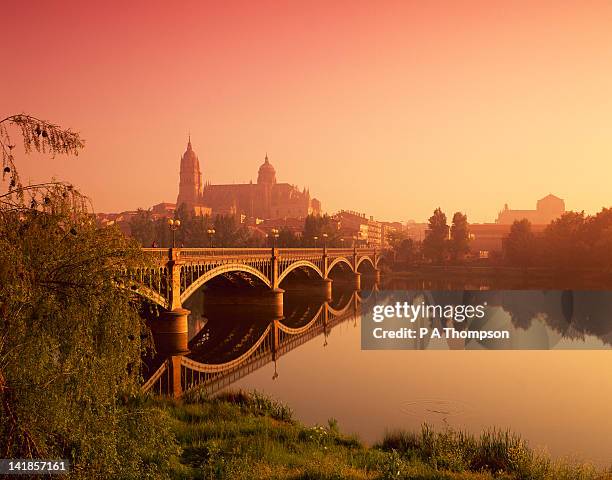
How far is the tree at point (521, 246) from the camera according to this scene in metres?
105

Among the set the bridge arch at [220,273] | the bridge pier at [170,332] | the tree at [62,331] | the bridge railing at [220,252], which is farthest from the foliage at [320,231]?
the tree at [62,331]

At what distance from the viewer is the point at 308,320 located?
51.3 metres

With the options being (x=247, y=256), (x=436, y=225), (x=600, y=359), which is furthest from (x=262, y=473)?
(x=436, y=225)

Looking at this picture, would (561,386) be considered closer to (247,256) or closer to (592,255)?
(247,256)

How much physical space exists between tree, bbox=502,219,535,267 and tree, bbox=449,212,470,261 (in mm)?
9752

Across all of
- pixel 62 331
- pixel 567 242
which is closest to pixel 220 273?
pixel 62 331

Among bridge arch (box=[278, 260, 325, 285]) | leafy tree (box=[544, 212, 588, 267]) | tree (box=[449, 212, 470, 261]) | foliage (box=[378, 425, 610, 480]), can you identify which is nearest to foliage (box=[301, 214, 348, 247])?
tree (box=[449, 212, 470, 261])

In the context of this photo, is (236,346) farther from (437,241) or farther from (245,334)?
(437,241)

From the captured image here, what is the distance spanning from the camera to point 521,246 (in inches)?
4210

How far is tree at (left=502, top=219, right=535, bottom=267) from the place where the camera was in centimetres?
10544

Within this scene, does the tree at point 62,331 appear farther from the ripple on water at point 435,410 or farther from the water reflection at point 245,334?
the water reflection at point 245,334

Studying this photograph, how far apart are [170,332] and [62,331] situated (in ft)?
88.0

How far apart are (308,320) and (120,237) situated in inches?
1692

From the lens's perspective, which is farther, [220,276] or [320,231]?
[320,231]
